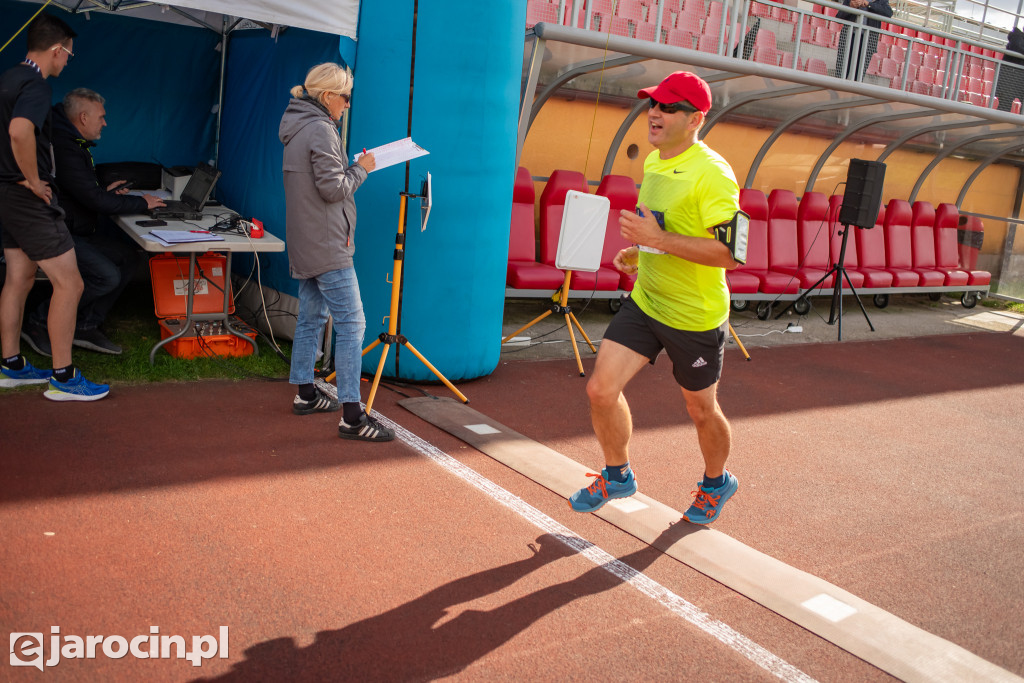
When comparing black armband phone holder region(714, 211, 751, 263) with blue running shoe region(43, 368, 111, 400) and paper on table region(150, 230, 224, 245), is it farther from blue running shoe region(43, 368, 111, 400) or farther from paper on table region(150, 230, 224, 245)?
blue running shoe region(43, 368, 111, 400)

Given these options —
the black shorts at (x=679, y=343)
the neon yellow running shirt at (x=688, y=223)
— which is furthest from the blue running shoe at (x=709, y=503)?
the neon yellow running shirt at (x=688, y=223)

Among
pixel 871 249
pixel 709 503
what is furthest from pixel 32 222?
pixel 871 249

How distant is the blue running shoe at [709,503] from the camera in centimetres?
427

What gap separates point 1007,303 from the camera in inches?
557

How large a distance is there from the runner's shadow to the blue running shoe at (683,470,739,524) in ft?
2.15

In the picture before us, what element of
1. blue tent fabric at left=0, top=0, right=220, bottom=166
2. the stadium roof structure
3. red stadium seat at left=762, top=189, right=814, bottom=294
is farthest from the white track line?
red stadium seat at left=762, top=189, right=814, bottom=294

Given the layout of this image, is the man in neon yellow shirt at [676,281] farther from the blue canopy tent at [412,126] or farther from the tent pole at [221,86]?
the tent pole at [221,86]

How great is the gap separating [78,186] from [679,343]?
14.7 ft

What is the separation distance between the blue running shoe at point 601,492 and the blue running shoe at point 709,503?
36 centimetres

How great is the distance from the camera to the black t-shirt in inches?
181

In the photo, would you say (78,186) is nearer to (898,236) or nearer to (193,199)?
(193,199)

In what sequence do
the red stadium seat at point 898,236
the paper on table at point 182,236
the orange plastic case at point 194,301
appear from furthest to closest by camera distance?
the red stadium seat at point 898,236 < the orange plastic case at point 194,301 < the paper on table at point 182,236

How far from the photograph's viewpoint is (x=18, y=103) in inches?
181

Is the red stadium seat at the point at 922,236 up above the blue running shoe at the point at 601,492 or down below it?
above
